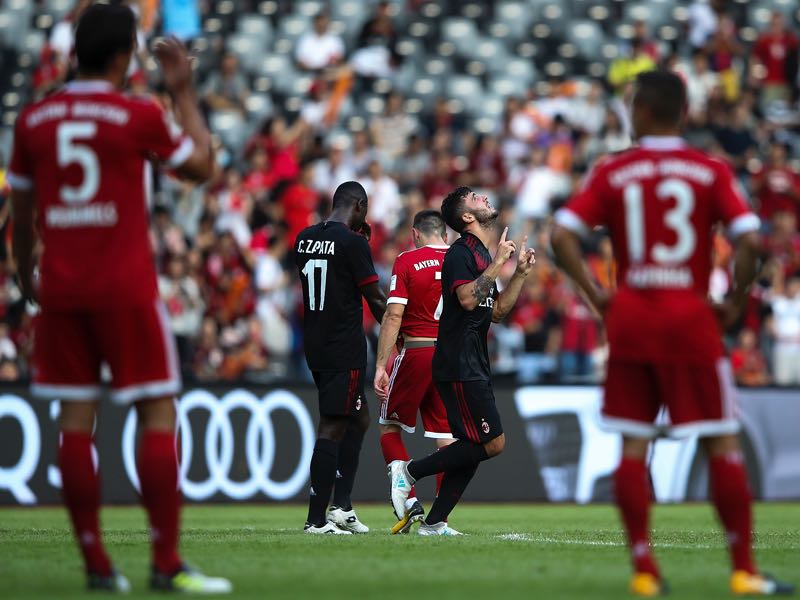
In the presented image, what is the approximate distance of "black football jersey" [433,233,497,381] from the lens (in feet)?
32.0

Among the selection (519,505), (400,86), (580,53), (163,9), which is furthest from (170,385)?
(580,53)

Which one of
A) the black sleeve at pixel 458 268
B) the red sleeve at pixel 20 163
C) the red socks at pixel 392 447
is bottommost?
the red socks at pixel 392 447

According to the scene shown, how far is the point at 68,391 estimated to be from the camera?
640cm

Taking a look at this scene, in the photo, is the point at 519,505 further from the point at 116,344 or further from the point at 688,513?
the point at 116,344

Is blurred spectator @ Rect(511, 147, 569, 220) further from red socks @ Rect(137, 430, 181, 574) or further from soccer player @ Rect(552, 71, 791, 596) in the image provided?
red socks @ Rect(137, 430, 181, 574)

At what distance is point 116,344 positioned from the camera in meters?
6.30

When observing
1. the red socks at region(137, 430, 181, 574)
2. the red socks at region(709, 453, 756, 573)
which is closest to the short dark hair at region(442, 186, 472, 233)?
the red socks at region(709, 453, 756, 573)

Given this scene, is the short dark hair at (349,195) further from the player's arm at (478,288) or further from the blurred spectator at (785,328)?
the blurred spectator at (785,328)

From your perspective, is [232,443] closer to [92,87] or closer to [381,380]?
[381,380]

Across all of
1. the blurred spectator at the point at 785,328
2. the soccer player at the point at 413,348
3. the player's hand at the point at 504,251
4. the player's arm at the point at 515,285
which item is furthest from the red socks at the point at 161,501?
the blurred spectator at the point at 785,328

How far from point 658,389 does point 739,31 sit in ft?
70.3

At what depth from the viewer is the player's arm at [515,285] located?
9484 mm

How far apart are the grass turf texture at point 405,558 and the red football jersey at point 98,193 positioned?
4.46ft

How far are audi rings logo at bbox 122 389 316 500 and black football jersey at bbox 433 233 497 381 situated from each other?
571 cm
